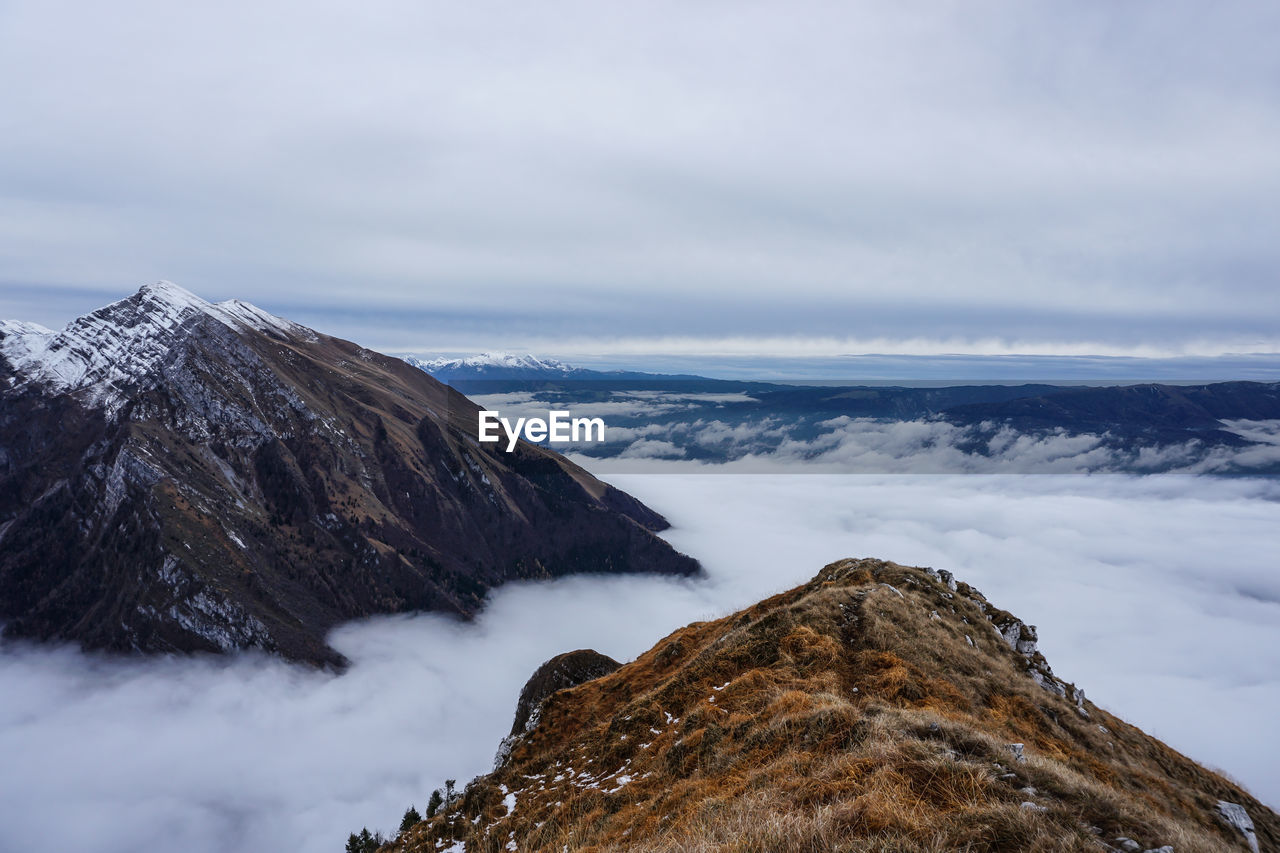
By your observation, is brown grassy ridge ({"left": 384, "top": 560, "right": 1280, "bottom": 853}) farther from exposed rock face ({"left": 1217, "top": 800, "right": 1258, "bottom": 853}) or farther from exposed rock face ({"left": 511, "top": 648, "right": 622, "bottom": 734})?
exposed rock face ({"left": 511, "top": 648, "right": 622, "bottom": 734})

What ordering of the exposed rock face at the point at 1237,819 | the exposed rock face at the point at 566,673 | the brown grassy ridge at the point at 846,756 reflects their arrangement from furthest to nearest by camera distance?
1. the exposed rock face at the point at 566,673
2. the exposed rock face at the point at 1237,819
3. the brown grassy ridge at the point at 846,756

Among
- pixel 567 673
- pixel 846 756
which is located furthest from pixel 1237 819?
pixel 567 673

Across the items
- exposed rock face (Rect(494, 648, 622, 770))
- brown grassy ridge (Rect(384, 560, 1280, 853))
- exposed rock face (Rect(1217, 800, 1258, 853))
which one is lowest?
exposed rock face (Rect(494, 648, 622, 770))

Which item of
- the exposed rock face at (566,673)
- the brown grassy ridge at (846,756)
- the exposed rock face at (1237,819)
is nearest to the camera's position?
the brown grassy ridge at (846,756)

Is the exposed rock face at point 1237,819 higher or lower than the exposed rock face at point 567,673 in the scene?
higher

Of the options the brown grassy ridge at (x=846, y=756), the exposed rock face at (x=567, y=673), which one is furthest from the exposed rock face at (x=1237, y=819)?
the exposed rock face at (x=567, y=673)

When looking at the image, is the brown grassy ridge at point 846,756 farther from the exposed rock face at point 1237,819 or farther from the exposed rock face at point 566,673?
the exposed rock face at point 566,673

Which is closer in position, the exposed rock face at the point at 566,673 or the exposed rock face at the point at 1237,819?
the exposed rock face at the point at 1237,819

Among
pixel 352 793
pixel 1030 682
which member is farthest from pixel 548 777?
pixel 352 793

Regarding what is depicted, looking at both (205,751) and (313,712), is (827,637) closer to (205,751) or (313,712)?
(313,712)

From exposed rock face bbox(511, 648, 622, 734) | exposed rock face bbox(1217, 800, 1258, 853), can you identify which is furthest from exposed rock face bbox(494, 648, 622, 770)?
exposed rock face bbox(1217, 800, 1258, 853)
